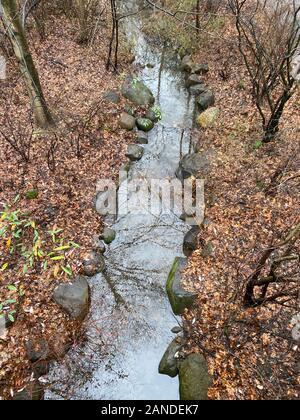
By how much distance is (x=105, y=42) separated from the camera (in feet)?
36.3

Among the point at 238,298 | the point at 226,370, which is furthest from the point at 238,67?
the point at 226,370

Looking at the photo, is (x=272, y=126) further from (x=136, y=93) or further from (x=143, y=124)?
(x=136, y=93)

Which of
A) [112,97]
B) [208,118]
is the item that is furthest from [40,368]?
[208,118]

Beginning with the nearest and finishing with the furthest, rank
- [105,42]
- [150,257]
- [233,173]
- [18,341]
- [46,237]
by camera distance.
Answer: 1. [18,341]
2. [46,237]
3. [150,257]
4. [233,173]
5. [105,42]

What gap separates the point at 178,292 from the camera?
567cm

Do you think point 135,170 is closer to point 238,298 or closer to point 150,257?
point 150,257

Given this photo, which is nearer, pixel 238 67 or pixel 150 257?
pixel 150 257

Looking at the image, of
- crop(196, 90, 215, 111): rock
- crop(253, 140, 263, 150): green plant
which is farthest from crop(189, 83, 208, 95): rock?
crop(253, 140, 263, 150): green plant

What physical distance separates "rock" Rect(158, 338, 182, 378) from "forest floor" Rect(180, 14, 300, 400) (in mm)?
219

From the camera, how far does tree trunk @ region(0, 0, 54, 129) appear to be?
598cm

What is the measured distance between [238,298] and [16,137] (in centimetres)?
585

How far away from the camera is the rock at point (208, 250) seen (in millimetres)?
6028
